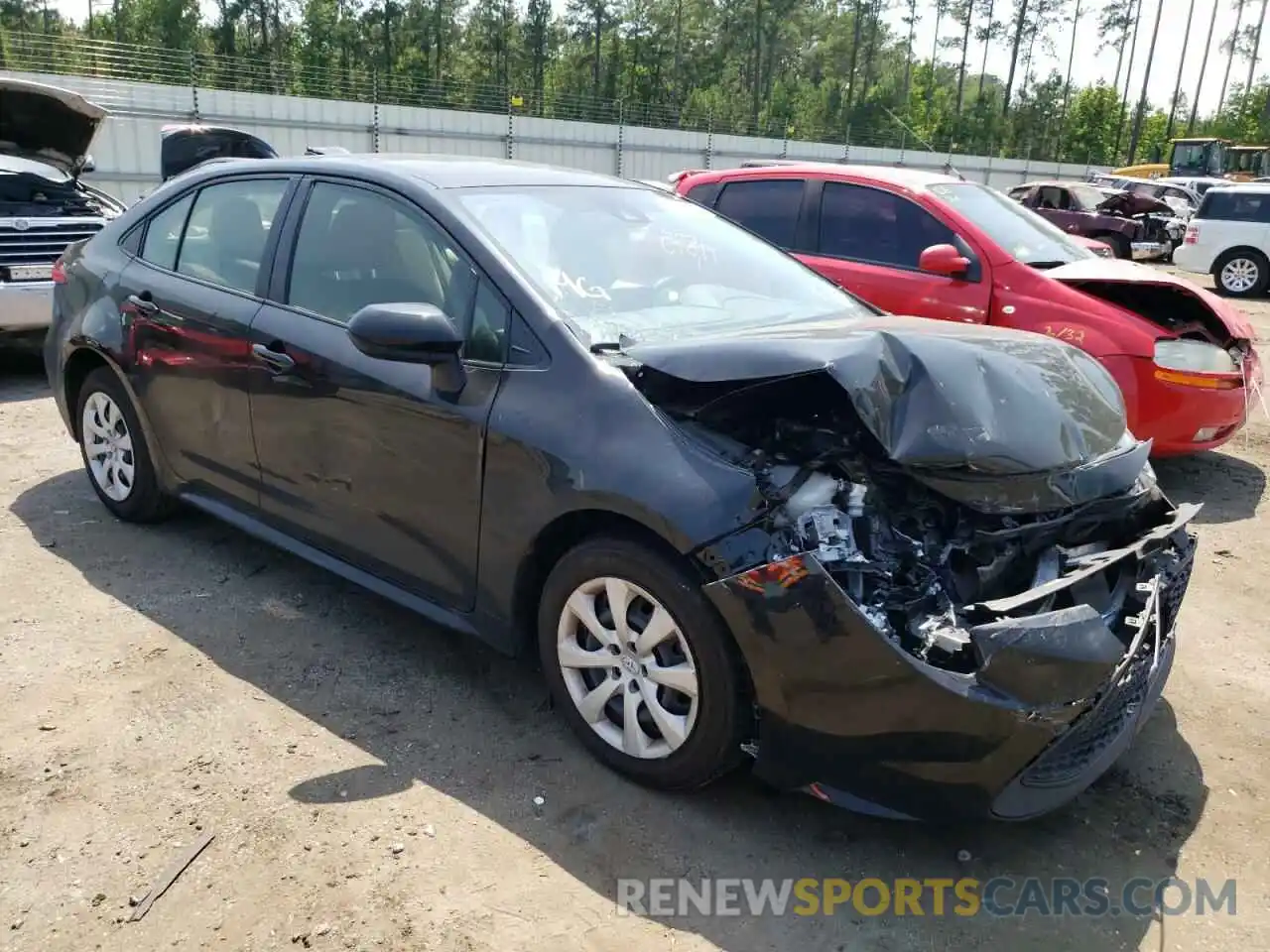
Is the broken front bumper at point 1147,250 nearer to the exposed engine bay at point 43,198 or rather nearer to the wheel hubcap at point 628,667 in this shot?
the exposed engine bay at point 43,198

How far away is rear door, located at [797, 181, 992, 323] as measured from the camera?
5.78 m

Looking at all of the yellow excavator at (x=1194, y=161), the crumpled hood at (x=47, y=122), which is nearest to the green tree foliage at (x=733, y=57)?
the yellow excavator at (x=1194, y=161)

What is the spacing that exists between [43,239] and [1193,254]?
15914mm

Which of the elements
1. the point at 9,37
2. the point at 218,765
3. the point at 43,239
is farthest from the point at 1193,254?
the point at 9,37

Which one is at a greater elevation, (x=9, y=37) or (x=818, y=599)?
(x=9, y=37)

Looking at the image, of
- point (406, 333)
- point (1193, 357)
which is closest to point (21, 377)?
point (406, 333)

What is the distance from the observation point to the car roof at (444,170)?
3438 mm

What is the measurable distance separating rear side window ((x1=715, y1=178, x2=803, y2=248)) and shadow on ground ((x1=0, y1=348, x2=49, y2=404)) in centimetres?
510

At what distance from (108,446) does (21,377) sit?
3892 millimetres

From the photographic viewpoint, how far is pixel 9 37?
77.0 feet

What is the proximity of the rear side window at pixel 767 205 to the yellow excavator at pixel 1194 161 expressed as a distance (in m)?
33.1

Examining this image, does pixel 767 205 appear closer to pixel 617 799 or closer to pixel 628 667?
pixel 628 667

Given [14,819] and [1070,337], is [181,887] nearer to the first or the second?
[14,819]
